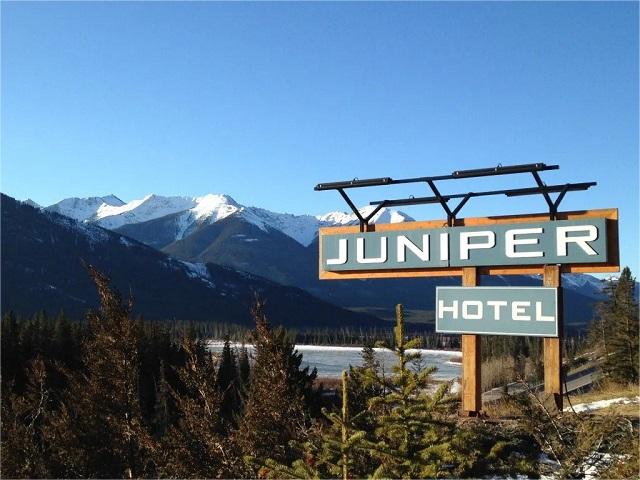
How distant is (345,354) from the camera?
164 m

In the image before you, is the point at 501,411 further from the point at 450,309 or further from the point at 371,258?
the point at 371,258

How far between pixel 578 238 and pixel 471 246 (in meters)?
1.82

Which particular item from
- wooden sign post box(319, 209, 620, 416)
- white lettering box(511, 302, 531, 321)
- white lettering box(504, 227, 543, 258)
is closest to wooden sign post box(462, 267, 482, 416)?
wooden sign post box(319, 209, 620, 416)

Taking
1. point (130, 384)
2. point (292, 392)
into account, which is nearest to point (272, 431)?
point (292, 392)

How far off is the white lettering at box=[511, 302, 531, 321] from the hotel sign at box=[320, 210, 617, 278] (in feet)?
2.35

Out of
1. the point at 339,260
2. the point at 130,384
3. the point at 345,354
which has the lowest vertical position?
the point at 345,354

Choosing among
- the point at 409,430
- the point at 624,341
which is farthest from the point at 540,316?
the point at 624,341

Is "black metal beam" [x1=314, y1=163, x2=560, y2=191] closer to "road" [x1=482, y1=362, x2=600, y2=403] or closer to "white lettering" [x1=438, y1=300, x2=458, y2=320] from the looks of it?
"white lettering" [x1=438, y1=300, x2=458, y2=320]

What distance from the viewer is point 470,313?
11.0 m

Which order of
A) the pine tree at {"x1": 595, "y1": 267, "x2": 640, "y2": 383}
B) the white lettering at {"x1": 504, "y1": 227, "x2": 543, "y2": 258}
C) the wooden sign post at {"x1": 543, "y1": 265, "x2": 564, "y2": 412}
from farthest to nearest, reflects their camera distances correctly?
the pine tree at {"x1": 595, "y1": 267, "x2": 640, "y2": 383} → the white lettering at {"x1": 504, "y1": 227, "x2": 543, "y2": 258} → the wooden sign post at {"x1": 543, "y1": 265, "x2": 564, "y2": 412}

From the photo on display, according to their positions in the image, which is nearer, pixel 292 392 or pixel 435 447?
pixel 435 447

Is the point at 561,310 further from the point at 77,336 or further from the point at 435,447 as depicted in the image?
the point at 77,336

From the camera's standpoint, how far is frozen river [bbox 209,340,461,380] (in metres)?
103

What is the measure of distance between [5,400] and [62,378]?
3338cm
